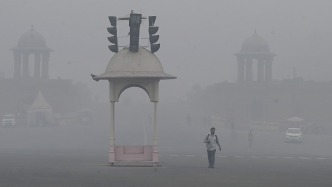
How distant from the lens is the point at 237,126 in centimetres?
10356

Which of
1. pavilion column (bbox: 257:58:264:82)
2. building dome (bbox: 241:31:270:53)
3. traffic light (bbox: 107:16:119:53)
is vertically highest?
building dome (bbox: 241:31:270:53)

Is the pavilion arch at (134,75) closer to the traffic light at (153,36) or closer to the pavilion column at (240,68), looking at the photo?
the traffic light at (153,36)

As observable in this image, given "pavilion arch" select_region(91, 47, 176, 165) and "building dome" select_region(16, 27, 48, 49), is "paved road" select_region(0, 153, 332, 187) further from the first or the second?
"building dome" select_region(16, 27, 48, 49)

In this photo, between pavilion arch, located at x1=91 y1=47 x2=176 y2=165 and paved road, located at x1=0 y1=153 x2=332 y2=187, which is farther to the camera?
pavilion arch, located at x1=91 y1=47 x2=176 y2=165

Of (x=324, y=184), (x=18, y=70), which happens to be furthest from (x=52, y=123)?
(x=324, y=184)

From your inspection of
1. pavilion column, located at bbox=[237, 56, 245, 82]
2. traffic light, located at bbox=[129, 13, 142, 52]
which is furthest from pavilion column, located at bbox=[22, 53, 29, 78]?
traffic light, located at bbox=[129, 13, 142, 52]

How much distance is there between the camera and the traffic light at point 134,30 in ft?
85.5

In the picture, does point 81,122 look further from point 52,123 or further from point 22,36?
point 22,36

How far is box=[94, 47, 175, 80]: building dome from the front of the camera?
26.0 m

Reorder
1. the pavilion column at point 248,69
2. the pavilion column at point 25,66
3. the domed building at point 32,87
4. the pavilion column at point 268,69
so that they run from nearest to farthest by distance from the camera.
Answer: the domed building at point 32,87 → the pavilion column at point 268,69 → the pavilion column at point 248,69 → the pavilion column at point 25,66

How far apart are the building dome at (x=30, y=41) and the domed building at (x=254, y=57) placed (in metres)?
36.2

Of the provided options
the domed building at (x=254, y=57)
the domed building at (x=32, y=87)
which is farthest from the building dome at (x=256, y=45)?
the domed building at (x=32, y=87)

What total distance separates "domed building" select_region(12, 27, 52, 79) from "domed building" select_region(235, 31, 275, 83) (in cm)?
3541

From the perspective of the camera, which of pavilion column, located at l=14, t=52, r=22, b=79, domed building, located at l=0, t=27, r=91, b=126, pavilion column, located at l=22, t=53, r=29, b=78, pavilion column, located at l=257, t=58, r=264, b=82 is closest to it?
domed building, located at l=0, t=27, r=91, b=126
